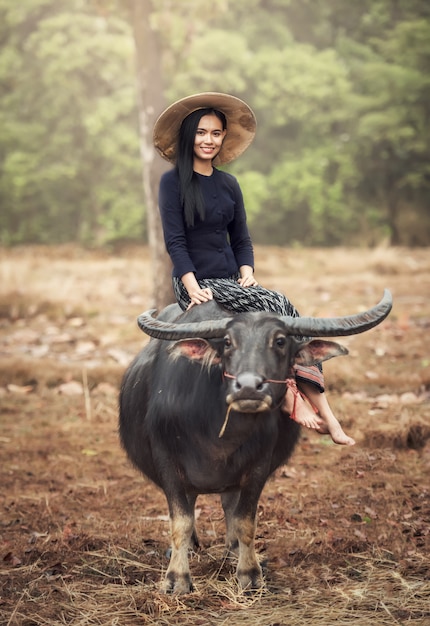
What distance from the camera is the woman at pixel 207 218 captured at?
13.3 ft

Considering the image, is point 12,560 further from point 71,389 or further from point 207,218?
point 71,389

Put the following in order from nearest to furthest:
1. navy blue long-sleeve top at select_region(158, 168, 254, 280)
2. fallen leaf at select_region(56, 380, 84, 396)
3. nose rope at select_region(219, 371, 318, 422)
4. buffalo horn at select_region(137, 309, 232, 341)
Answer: nose rope at select_region(219, 371, 318, 422) < buffalo horn at select_region(137, 309, 232, 341) < navy blue long-sleeve top at select_region(158, 168, 254, 280) < fallen leaf at select_region(56, 380, 84, 396)

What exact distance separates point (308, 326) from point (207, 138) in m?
1.29

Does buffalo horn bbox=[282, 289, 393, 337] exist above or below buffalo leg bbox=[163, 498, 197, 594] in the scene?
above

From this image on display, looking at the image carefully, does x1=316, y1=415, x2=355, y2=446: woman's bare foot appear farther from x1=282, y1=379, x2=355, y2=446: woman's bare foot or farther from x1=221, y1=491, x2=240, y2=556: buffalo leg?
x1=221, y1=491, x2=240, y2=556: buffalo leg

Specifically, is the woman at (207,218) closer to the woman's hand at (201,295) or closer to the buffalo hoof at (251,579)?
the woman's hand at (201,295)

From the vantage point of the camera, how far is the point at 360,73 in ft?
78.5

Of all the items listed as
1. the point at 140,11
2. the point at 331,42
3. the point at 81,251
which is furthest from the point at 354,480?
the point at 331,42

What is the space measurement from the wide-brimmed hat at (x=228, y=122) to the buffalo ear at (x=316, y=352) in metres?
1.42

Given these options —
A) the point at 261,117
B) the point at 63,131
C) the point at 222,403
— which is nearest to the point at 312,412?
the point at 222,403

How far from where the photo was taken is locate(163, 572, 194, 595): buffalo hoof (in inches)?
151

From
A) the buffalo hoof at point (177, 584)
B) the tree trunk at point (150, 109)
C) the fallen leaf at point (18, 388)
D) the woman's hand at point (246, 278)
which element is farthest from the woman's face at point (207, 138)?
the tree trunk at point (150, 109)

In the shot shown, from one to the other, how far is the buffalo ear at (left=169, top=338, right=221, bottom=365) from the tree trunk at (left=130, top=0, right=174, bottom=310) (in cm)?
676

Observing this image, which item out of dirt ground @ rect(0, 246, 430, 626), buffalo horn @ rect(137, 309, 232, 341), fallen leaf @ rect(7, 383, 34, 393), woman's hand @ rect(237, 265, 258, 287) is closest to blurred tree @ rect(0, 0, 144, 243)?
dirt ground @ rect(0, 246, 430, 626)
